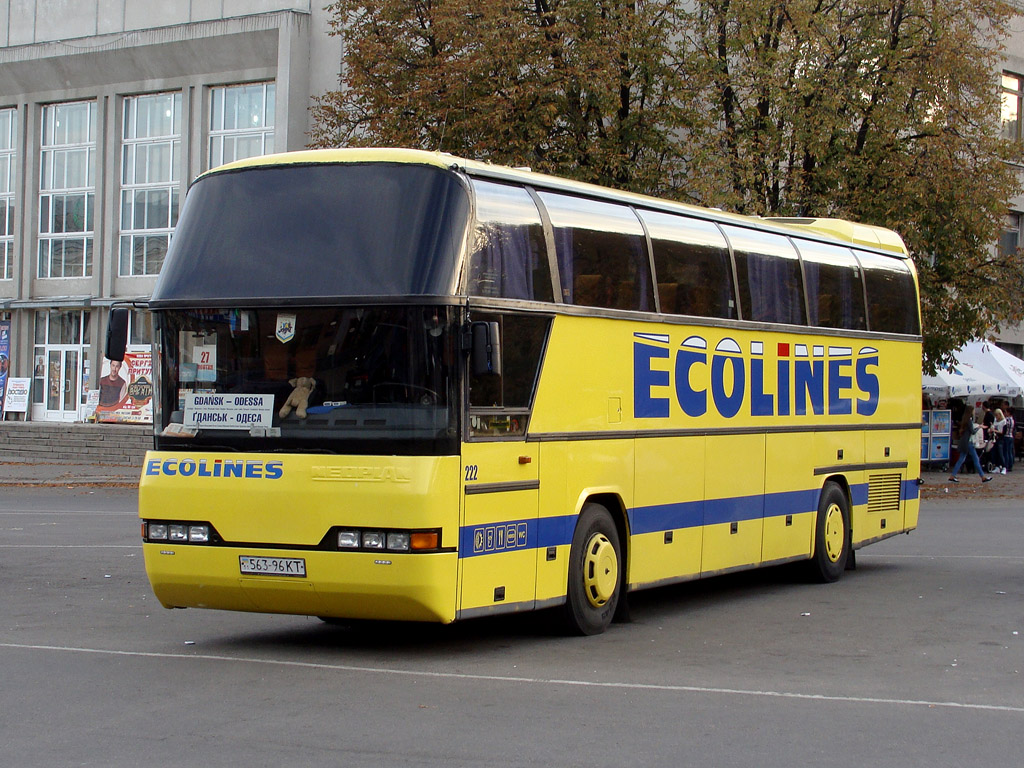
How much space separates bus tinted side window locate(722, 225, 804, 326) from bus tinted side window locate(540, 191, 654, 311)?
1815mm

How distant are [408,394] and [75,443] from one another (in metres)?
30.5

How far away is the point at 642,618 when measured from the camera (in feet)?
38.7

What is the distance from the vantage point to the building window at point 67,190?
4881cm

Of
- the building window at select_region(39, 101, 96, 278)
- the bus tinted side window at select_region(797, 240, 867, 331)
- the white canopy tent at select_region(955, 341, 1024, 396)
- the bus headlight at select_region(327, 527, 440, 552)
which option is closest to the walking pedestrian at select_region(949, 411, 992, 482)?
the white canopy tent at select_region(955, 341, 1024, 396)

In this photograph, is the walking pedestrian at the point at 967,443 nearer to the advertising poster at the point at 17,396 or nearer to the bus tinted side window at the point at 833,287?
the bus tinted side window at the point at 833,287

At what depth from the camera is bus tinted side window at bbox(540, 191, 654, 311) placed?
10500 mm

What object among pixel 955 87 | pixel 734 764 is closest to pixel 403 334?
pixel 734 764

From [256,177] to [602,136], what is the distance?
61.7 ft

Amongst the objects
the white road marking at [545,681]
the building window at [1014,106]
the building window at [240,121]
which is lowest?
the white road marking at [545,681]

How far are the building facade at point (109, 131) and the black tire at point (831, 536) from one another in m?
29.0

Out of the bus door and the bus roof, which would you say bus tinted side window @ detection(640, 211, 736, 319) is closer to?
the bus roof

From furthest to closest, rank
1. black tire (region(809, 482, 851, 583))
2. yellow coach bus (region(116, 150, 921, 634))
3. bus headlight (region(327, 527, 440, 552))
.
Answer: black tire (region(809, 482, 851, 583)), yellow coach bus (region(116, 150, 921, 634)), bus headlight (region(327, 527, 440, 552))

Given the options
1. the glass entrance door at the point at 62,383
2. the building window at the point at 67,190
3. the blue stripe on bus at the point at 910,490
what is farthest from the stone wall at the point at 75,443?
the blue stripe on bus at the point at 910,490

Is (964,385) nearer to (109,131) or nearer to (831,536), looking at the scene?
(831,536)
